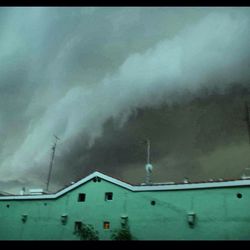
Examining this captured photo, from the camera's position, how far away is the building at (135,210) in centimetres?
1861

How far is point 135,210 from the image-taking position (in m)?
21.3

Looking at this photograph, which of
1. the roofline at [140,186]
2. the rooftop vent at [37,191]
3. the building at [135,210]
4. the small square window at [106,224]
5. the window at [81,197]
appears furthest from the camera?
the rooftop vent at [37,191]

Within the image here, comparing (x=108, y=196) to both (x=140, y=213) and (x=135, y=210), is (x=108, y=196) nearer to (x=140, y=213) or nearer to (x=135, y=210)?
(x=135, y=210)

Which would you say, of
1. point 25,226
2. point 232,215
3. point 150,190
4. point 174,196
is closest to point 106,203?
point 150,190

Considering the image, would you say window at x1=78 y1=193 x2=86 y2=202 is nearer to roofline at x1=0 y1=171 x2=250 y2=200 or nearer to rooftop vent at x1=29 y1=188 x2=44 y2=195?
roofline at x1=0 y1=171 x2=250 y2=200

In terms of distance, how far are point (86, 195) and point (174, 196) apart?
687 cm

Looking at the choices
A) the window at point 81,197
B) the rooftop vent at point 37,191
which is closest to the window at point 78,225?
the window at point 81,197

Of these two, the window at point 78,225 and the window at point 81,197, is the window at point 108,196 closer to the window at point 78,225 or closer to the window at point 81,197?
the window at point 81,197

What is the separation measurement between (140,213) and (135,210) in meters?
0.42

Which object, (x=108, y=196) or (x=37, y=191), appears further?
(x=37, y=191)

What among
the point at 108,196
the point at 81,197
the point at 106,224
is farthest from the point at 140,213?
the point at 81,197

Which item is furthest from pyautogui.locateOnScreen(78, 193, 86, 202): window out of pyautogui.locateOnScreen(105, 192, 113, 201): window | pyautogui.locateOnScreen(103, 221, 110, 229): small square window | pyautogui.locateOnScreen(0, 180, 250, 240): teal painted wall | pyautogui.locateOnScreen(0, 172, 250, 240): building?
pyautogui.locateOnScreen(103, 221, 110, 229): small square window
